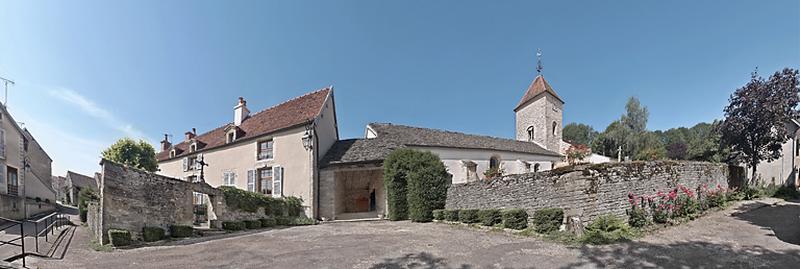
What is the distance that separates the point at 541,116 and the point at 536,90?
8.06 ft

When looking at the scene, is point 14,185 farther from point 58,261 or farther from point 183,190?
point 58,261

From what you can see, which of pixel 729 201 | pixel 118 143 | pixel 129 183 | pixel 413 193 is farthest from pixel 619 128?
pixel 118 143

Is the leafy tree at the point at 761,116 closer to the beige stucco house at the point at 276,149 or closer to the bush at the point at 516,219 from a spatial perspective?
the bush at the point at 516,219

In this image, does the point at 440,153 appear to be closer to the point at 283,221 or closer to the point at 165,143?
the point at 283,221

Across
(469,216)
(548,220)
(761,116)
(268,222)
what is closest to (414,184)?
(469,216)

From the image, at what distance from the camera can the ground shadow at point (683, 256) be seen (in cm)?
509

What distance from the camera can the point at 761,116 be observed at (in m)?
13.6

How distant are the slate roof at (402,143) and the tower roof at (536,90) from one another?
4.68 metres

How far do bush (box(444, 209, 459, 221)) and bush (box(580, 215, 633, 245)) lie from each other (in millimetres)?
4914

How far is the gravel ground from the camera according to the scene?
5.39 metres

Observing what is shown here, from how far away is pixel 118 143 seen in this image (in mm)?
23844

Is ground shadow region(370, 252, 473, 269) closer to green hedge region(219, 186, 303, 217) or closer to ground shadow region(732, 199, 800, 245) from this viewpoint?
ground shadow region(732, 199, 800, 245)

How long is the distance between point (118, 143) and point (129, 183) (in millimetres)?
21053

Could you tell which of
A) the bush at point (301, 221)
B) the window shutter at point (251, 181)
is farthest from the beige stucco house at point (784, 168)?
the window shutter at point (251, 181)
